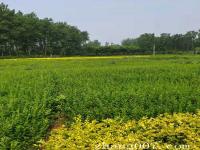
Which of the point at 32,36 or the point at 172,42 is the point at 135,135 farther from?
the point at 172,42

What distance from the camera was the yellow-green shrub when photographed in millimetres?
5484

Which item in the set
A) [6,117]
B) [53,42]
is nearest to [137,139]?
[6,117]

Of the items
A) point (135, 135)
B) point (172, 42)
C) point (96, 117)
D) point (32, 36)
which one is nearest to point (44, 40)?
point (32, 36)

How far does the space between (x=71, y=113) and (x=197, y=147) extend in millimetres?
4079

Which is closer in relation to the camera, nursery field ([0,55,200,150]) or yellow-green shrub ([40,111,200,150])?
yellow-green shrub ([40,111,200,150])

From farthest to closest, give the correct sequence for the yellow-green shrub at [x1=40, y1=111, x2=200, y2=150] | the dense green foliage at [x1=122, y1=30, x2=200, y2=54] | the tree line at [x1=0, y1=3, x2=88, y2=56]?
the dense green foliage at [x1=122, y1=30, x2=200, y2=54] → the tree line at [x1=0, y1=3, x2=88, y2=56] → the yellow-green shrub at [x1=40, y1=111, x2=200, y2=150]

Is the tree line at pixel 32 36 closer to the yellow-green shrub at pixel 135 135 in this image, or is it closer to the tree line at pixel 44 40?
the tree line at pixel 44 40

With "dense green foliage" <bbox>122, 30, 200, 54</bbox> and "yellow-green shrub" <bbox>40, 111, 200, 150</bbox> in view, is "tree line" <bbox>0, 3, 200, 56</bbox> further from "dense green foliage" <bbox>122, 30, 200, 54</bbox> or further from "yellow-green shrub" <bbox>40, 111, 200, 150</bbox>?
"yellow-green shrub" <bbox>40, 111, 200, 150</bbox>

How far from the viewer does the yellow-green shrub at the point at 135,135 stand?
5.48 meters

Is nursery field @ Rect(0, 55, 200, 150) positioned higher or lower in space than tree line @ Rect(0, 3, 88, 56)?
lower

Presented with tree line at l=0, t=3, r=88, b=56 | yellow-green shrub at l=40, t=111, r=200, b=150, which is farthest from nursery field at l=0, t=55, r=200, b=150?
tree line at l=0, t=3, r=88, b=56

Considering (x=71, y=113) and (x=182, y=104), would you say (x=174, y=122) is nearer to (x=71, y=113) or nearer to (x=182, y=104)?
(x=182, y=104)

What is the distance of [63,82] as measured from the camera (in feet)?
44.7

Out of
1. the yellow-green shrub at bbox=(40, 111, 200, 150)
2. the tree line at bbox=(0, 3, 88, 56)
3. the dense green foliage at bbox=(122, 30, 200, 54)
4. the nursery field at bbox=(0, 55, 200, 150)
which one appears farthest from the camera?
the dense green foliage at bbox=(122, 30, 200, 54)
